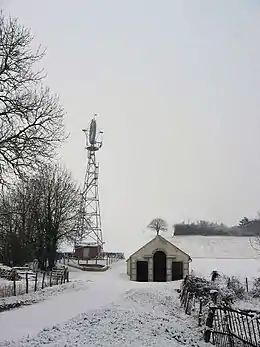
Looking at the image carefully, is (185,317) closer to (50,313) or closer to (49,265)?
(50,313)

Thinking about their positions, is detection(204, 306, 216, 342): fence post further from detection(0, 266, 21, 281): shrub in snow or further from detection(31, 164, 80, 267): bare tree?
detection(31, 164, 80, 267): bare tree

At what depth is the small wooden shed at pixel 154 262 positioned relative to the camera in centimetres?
5288

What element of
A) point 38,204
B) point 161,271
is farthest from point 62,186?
point 161,271

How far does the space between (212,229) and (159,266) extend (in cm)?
2656

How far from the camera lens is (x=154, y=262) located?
54031 mm

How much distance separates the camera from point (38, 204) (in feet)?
167

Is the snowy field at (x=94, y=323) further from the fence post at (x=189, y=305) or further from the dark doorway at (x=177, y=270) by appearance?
the dark doorway at (x=177, y=270)

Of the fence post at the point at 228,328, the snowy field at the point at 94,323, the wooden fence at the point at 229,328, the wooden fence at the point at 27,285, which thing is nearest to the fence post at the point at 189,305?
the snowy field at the point at 94,323

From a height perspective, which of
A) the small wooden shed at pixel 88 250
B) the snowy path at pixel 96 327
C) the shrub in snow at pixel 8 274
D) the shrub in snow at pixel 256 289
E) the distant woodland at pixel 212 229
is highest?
the distant woodland at pixel 212 229

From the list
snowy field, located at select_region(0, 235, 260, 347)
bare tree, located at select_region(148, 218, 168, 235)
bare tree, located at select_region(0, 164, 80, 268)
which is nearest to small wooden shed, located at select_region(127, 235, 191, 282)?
bare tree, located at select_region(0, 164, 80, 268)

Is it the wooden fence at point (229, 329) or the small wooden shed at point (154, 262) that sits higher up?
the small wooden shed at point (154, 262)

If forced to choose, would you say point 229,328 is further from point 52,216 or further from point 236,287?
point 52,216

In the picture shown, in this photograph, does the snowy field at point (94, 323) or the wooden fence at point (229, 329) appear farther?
the snowy field at point (94, 323)

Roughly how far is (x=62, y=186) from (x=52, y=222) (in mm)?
3865
